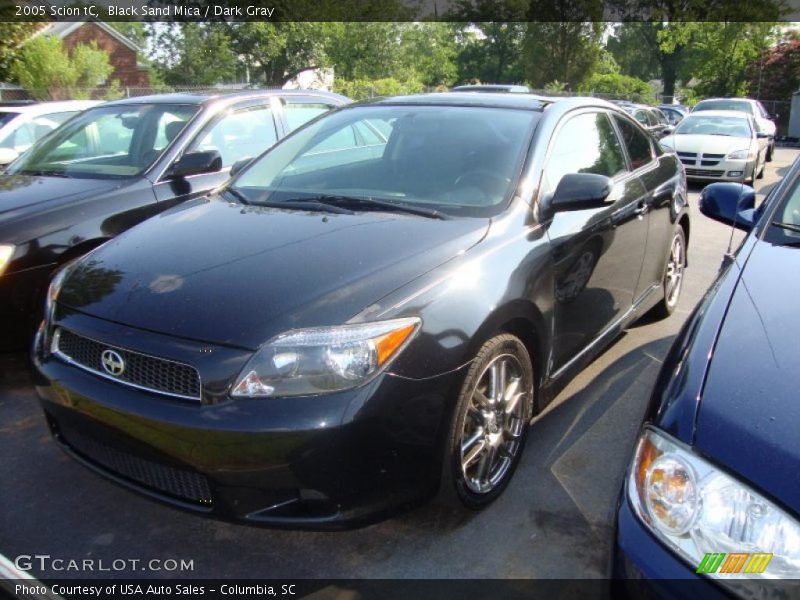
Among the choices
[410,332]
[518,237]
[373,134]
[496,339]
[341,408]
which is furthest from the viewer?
[373,134]

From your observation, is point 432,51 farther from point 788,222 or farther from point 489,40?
point 788,222

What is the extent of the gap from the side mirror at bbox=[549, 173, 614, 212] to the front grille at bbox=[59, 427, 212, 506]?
1.92 metres

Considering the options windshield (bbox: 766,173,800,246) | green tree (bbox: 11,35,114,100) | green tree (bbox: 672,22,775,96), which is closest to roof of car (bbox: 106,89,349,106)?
windshield (bbox: 766,173,800,246)

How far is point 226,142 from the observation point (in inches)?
209

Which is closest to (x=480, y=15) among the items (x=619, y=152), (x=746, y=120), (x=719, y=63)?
(x=719, y=63)

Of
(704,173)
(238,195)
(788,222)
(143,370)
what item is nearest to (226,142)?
(238,195)

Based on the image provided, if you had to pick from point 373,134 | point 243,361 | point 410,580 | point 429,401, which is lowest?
point 410,580

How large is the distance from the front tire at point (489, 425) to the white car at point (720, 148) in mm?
9980

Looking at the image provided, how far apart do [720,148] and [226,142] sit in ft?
32.4

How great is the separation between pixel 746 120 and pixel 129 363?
1413 cm

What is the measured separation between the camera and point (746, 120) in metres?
13.5

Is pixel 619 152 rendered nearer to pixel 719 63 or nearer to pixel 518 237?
pixel 518 237

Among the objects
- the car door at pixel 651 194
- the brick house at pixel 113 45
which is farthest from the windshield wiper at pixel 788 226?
the brick house at pixel 113 45

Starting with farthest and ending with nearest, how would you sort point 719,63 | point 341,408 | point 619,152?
point 719,63 < point 619,152 < point 341,408
